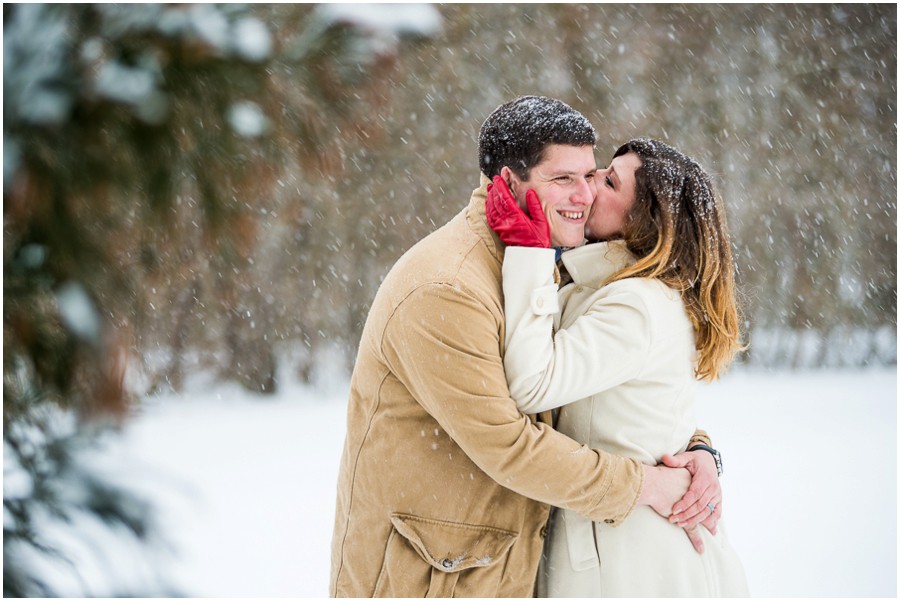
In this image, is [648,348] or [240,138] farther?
[648,348]

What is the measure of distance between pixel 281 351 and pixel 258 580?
436 centimetres

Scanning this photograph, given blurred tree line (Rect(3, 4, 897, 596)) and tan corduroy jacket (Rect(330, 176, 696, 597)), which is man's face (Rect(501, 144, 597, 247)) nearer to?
tan corduroy jacket (Rect(330, 176, 696, 597))

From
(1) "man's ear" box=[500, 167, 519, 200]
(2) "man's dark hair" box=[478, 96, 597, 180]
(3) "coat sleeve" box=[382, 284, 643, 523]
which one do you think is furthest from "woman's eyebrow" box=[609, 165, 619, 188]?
(3) "coat sleeve" box=[382, 284, 643, 523]

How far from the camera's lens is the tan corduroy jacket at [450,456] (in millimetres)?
1778

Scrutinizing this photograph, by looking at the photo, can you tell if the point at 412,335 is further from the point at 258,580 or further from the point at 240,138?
the point at 258,580

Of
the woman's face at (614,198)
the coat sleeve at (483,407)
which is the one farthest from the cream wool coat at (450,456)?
the woman's face at (614,198)

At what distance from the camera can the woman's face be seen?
7.22 ft

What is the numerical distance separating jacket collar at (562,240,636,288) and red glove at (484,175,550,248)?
8.4 inches

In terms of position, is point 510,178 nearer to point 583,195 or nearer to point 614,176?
point 583,195

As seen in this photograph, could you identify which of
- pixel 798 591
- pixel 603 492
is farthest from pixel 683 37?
pixel 603 492

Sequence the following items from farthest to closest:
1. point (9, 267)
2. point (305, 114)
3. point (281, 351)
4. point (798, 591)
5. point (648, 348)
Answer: point (281, 351) → point (798, 591) → point (648, 348) → point (305, 114) → point (9, 267)

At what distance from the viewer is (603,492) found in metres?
1.84

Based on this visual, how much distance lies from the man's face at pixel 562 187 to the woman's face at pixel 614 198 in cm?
16

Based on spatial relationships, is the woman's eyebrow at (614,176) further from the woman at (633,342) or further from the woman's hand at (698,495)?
the woman's hand at (698,495)
